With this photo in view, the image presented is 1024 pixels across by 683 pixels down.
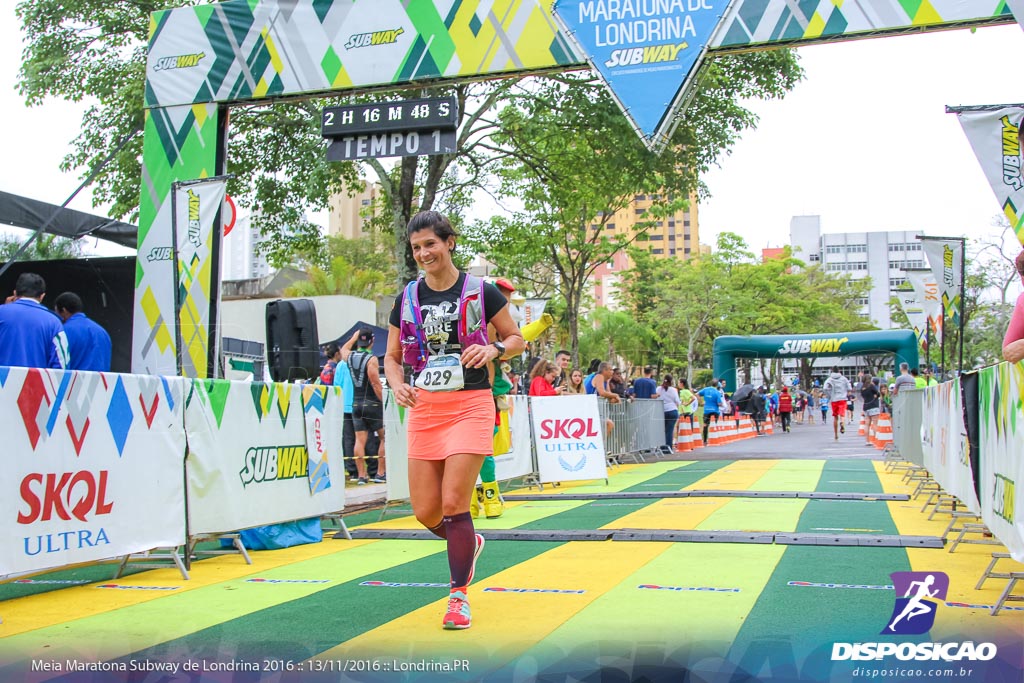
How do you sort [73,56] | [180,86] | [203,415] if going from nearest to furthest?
[203,415]
[180,86]
[73,56]

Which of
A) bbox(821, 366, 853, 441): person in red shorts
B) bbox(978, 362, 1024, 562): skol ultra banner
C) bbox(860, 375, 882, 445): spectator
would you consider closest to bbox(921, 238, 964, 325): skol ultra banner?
bbox(978, 362, 1024, 562): skol ultra banner

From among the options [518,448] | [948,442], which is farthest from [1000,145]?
[518,448]

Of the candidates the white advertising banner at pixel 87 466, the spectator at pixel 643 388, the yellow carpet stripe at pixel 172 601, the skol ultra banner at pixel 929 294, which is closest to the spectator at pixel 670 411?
the spectator at pixel 643 388

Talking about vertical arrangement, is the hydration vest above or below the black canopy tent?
below

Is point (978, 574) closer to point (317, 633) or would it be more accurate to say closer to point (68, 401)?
point (317, 633)

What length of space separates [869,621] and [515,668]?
1.78 metres

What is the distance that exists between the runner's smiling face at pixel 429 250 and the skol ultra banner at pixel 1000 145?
6942 millimetres

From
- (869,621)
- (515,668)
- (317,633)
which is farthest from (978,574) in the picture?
(317,633)

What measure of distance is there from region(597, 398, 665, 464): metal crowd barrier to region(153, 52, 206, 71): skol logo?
803cm

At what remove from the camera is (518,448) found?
1277 centimetres

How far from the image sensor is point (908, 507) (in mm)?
10039

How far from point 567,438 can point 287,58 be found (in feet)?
20.8

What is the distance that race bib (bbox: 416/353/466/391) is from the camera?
4.66m

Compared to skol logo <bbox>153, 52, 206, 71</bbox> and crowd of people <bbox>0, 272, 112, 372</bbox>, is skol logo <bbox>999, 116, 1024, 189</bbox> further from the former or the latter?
skol logo <bbox>153, 52, 206, 71</bbox>
